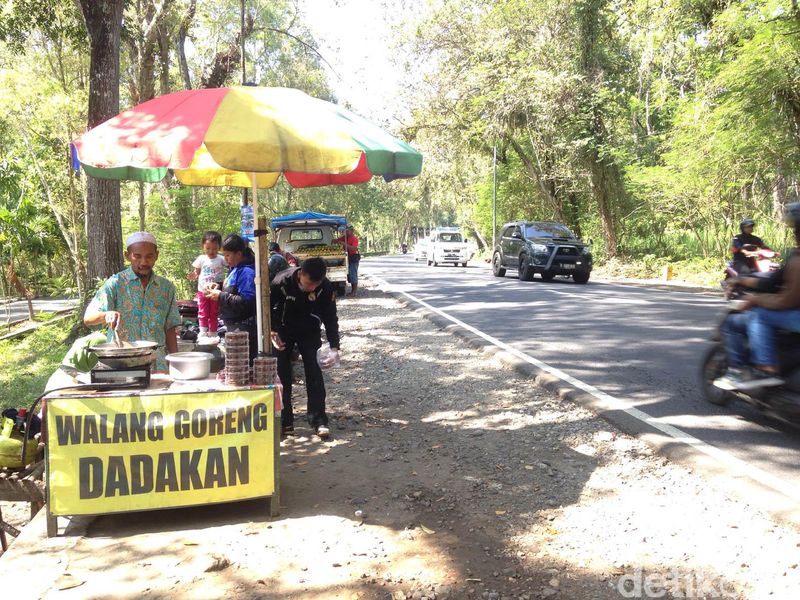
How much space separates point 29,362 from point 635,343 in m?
11.6

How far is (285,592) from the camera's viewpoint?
319 centimetres

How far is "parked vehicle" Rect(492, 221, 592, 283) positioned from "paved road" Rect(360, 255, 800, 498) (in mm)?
2149

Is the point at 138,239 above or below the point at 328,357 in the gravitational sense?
above

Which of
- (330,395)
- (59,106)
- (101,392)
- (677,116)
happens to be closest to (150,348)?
(101,392)

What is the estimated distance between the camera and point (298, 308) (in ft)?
18.7

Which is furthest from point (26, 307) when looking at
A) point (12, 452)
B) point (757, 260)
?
point (757, 260)

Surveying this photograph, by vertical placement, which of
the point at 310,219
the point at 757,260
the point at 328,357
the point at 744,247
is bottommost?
the point at 328,357

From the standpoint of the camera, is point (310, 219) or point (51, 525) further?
point (310, 219)

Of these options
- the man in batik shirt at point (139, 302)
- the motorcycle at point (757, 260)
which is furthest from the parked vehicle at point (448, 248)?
the man in batik shirt at point (139, 302)

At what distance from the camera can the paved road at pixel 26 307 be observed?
75.1 feet

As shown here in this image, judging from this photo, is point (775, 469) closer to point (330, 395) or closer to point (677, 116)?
point (330, 395)

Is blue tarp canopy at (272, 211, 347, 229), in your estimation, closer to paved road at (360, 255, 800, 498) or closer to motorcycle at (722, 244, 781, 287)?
paved road at (360, 255, 800, 498)

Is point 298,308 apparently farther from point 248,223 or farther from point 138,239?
point 138,239

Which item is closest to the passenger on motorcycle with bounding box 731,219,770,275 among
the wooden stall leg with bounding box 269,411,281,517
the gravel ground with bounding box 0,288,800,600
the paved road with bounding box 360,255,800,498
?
the paved road with bounding box 360,255,800,498
